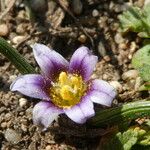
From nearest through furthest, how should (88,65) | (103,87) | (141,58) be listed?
(103,87)
(88,65)
(141,58)

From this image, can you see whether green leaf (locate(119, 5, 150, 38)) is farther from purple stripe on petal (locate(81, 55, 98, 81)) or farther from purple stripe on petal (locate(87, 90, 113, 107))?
purple stripe on petal (locate(87, 90, 113, 107))

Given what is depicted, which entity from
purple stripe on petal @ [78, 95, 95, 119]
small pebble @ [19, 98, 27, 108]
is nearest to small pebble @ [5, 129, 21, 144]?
small pebble @ [19, 98, 27, 108]

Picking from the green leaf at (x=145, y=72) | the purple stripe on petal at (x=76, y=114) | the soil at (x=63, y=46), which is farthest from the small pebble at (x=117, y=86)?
the purple stripe on petal at (x=76, y=114)

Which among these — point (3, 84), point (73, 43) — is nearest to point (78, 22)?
point (73, 43)

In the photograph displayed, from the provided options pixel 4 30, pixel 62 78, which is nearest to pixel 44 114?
pixel 62 78

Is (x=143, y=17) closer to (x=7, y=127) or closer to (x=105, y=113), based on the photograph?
(x=105, y=113)

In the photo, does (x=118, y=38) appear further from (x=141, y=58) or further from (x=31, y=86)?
(x=31, y=86)
